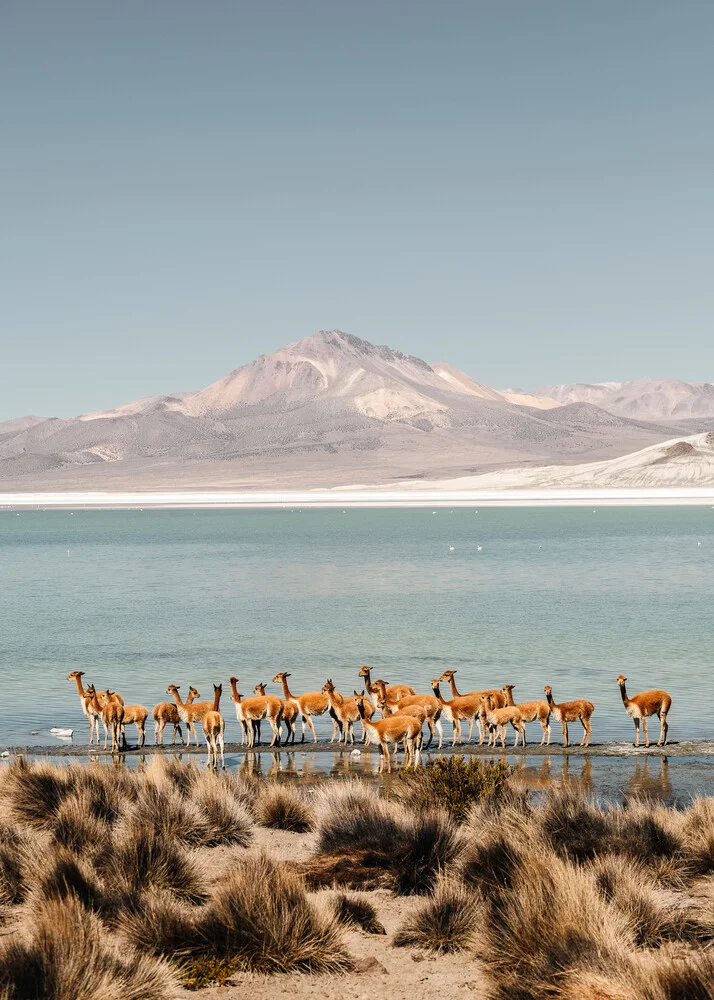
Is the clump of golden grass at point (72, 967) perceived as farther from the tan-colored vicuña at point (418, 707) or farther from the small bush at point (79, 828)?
the tan-colored vicuña at point (418, 707)

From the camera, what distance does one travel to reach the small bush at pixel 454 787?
1101cm

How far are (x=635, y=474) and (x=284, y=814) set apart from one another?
511 feet

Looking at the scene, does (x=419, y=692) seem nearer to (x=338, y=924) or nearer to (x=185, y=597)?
(x=338, y=924)

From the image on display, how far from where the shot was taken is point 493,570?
53000 millimetres

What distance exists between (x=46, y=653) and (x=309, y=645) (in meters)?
6.53

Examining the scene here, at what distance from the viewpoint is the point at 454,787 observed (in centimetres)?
1130

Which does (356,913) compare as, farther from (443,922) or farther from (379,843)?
(379,843)

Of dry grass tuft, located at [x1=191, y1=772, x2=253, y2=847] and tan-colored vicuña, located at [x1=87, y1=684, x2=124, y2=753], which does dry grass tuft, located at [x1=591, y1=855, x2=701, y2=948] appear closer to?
dry grass tuft, located at [x1=191, y1=772, x2=253, y2=847]

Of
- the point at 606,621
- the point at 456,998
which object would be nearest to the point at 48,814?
the point at 456,998

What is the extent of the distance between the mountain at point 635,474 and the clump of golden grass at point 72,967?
154 m

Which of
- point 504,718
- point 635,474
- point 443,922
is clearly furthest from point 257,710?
point 635,474

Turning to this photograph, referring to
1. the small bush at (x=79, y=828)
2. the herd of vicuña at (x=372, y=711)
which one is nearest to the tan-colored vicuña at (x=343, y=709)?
the herd of vicuña at (x=372, y=711)

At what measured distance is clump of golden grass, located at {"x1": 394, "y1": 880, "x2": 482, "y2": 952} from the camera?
7.96m

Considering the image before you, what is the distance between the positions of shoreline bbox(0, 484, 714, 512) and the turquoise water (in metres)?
69.1
